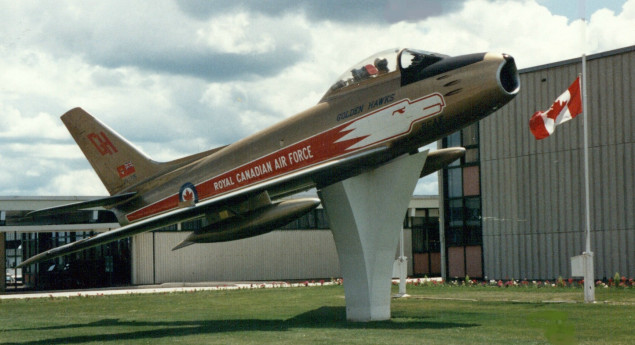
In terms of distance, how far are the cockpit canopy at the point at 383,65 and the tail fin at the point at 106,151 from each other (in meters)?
8.39

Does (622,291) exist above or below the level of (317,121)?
below

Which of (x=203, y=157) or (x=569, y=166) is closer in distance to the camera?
(x=203, y=157)

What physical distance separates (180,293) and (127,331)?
1503cm

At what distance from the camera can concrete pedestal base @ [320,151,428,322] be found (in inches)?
672

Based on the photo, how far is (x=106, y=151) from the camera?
24.0 m

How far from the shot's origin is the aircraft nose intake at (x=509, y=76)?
1487cm

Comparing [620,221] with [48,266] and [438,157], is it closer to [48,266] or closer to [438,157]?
[438,157]

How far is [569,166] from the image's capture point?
102ft

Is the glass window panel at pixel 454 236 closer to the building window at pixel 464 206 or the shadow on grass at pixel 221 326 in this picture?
the building window at pixel 464 206

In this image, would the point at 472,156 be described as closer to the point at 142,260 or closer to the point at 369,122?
the point at 369,122

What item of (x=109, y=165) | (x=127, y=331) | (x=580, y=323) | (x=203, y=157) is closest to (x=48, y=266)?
(x=109, y=165)

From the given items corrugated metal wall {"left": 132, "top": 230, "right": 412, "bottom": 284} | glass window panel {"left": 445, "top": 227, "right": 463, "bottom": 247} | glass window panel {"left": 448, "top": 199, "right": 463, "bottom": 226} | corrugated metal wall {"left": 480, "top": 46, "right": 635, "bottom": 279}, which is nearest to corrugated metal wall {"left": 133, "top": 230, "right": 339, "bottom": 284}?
corrugated metal wall {"left": 132, "top": 230, "right": 412, "bottom": 284}

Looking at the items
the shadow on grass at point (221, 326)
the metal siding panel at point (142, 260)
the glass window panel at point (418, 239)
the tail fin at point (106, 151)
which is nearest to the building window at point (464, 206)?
the glass window panel at point (418, 239)

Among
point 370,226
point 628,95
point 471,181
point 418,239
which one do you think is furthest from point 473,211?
point 370,226
